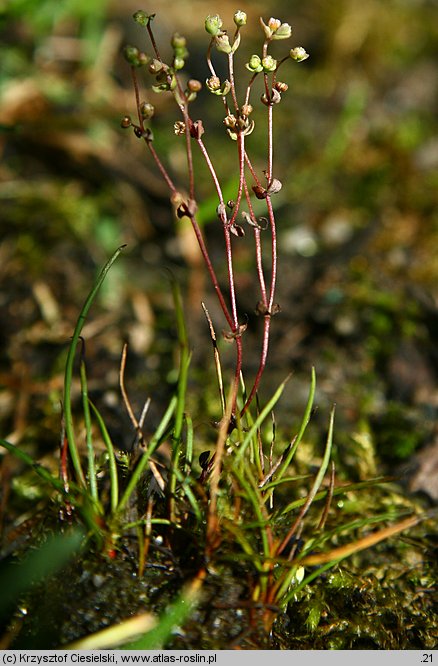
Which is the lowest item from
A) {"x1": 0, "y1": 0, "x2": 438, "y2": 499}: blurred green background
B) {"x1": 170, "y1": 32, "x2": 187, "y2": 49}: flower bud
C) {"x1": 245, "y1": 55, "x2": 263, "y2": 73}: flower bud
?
{"x1": 0, "y1": 0, "x2": 438, "y2": 499}: blurred green background

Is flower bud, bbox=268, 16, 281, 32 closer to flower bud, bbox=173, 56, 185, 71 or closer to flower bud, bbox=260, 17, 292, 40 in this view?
flower bud, bbox=260, 17, 292, 40

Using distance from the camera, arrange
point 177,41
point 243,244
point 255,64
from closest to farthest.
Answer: point 177,41
point 255,64
point 243,244

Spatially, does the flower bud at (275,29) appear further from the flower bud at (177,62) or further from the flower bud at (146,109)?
the flower bud at (146,109)

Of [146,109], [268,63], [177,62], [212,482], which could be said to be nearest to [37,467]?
[212,482]

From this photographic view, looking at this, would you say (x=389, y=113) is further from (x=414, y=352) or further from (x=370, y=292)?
(x=414, y=352)

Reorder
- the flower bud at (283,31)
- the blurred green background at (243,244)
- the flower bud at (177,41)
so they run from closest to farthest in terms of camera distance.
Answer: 1. the flower bud at (177,41)
2. the flower bud at (283,31)
3. the blurred green background at (243,244)

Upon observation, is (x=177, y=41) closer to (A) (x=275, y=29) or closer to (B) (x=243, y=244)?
(A) (x=275, y=29)

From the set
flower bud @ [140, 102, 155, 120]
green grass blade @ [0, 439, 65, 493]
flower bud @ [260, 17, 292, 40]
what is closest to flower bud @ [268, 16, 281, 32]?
flower bud @ [260, 17, 292, 40]

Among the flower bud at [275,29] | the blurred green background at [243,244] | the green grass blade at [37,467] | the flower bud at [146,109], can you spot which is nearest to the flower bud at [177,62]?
the flower bud at [146,109]
